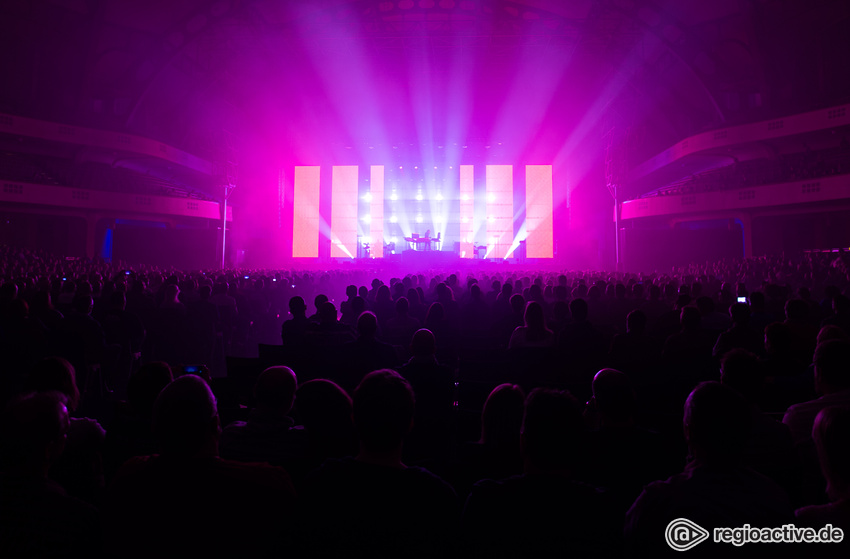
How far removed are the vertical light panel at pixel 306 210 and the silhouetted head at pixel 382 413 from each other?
1374 inches

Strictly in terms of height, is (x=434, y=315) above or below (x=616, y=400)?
above

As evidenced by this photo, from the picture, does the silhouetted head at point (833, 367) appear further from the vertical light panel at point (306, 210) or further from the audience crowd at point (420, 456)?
the vertical light panel at point (306, 210)

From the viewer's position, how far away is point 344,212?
3519cm

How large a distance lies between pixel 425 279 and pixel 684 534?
17603mm

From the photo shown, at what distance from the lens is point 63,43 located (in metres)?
28.7

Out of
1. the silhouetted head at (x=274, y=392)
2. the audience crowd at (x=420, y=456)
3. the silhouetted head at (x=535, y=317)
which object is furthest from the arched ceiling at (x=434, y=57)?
the silhouetted head at (x=274, y=392)

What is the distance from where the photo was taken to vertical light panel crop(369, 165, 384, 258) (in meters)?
34.1

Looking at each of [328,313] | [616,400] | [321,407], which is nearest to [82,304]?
[328,313]

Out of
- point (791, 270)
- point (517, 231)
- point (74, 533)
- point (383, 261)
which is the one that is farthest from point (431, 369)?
point (517, 231)

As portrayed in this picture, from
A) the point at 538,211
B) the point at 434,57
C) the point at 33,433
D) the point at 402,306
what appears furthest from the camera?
the point at 538,211

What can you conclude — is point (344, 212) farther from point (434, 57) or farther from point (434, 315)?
point (434, 315)

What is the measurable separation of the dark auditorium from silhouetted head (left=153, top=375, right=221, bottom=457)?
0.01 m

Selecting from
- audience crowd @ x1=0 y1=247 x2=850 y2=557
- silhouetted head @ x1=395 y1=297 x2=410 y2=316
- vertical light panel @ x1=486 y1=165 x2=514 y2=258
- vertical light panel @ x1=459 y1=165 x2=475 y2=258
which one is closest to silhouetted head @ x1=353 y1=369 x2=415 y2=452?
audience crowd @ x1=0 y1=247 x2=850 y2=557

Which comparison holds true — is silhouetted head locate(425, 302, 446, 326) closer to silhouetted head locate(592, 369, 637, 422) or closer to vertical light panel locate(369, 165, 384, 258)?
silhouetted head locate(592, 369, 637, 422)
